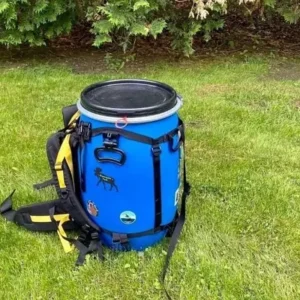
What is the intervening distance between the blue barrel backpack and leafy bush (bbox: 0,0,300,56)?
9.42 feet

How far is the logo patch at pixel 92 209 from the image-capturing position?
277 centimetres

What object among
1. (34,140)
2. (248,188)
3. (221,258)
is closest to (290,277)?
(221,258)

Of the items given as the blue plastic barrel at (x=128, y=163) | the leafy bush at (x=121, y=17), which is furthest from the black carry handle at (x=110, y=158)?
the leafy bush at (x=121, y=17)

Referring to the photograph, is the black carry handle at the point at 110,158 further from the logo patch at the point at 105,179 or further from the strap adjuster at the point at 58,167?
the strap adjuster at the point at 58,167

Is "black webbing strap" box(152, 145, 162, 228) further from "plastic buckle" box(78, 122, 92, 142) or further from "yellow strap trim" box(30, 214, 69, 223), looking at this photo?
"yellow strap trim" box(30, 214, 69, 223)

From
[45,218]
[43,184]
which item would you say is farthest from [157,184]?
[43,184]

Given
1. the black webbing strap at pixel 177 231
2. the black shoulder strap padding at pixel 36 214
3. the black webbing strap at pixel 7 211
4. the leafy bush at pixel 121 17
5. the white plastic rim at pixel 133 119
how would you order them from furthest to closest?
the leafy bush at pixel 121 17, the black webbing strap at pixel 7 211, the black shoulder strap padding at pixel 36 214, the black webbing strap at pixel 177 231, the white plastic rim at pixel 133 119

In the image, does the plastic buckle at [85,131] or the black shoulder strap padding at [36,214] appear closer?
the plastic buckle at [85,131]

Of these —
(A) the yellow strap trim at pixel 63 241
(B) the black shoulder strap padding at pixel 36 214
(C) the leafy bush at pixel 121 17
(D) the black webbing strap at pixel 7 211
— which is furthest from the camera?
(C) the leafy bush at pixel 121 17

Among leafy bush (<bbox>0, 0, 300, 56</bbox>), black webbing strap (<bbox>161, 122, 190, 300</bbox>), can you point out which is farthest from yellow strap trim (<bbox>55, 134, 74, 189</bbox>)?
leafy bush (<bbox>0, 0, 300, 56</bbox>)

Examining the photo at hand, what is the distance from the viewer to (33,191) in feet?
11.3

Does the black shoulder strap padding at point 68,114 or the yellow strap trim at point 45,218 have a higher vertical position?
the black shoulder strap padding at point 68,114

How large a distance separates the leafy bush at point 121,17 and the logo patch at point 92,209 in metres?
3.17

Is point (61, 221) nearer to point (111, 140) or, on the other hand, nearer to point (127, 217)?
point (127, 217)
